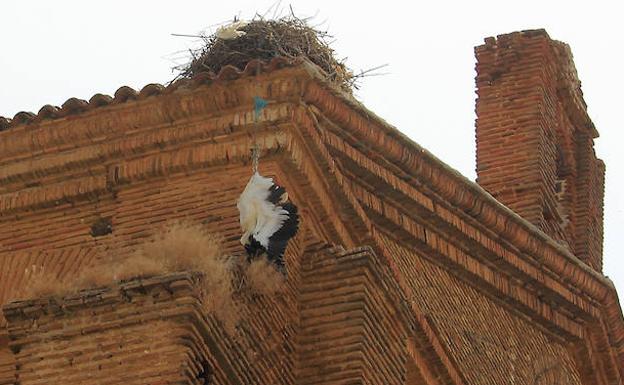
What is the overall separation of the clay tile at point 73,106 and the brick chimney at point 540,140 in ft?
15.8

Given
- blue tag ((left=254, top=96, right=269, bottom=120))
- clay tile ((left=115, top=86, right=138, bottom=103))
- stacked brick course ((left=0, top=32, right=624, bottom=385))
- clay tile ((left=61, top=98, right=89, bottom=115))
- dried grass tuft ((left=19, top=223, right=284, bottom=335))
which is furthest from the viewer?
clay tile ((left=61, top=98, right=89, bottom=115))

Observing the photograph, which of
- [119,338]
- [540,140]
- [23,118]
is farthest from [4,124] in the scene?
[540,140]

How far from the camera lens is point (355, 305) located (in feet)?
46.0

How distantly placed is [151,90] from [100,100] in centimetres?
40

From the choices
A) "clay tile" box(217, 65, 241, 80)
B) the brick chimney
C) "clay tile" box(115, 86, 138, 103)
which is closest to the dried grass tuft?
"clay tile" box(217, 65, 241, 80)

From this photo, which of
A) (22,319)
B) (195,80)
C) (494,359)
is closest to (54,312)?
(22,319)

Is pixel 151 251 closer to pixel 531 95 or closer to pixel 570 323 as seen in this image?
pixel 570 323

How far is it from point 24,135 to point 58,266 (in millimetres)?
1193

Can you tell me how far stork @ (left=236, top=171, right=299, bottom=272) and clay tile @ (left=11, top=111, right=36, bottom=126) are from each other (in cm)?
220

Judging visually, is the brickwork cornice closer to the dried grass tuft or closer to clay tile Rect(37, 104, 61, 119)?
clay tile Rect(37, 104, 61, 119)

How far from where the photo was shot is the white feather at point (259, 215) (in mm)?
13602

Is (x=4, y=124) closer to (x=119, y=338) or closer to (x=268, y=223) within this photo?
(x=268, y=223)

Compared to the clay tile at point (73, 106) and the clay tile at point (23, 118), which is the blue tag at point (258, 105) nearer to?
the clay tile at point (73, 106)

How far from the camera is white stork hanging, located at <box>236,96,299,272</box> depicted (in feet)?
44.6
